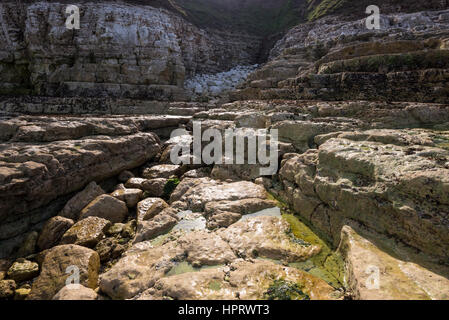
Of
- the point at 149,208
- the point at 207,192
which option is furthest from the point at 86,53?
the point at 207,192

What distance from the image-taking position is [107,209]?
8344mm

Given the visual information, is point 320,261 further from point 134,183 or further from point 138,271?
point 134,183

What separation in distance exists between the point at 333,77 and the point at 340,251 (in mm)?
12998

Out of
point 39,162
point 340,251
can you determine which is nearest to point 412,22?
point 340,251

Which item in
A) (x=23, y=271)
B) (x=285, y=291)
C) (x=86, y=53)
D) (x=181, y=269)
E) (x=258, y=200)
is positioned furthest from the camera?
(x=86, y=53)

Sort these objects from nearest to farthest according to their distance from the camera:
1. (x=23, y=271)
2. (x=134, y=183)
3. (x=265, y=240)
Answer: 1. (x=265, y=240)
2. (x=23, y=271)
3. (x=134, y=183)

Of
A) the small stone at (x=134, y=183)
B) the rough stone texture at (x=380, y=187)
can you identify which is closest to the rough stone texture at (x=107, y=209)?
the small stone at (x=134, y=183)

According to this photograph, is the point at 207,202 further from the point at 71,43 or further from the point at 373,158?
the point at 71,43

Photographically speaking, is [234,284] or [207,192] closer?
[234,284]

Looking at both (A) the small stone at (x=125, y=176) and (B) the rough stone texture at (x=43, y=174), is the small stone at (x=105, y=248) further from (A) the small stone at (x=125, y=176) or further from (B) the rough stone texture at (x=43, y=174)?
(A) the small stone at (x=125, y=176)

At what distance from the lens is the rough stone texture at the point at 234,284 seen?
13.3 ft

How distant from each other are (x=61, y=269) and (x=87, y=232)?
163 cm

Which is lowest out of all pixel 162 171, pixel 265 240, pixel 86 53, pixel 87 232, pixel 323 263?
pixel 87 232

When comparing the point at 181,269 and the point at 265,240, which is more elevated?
the point at 265,240
